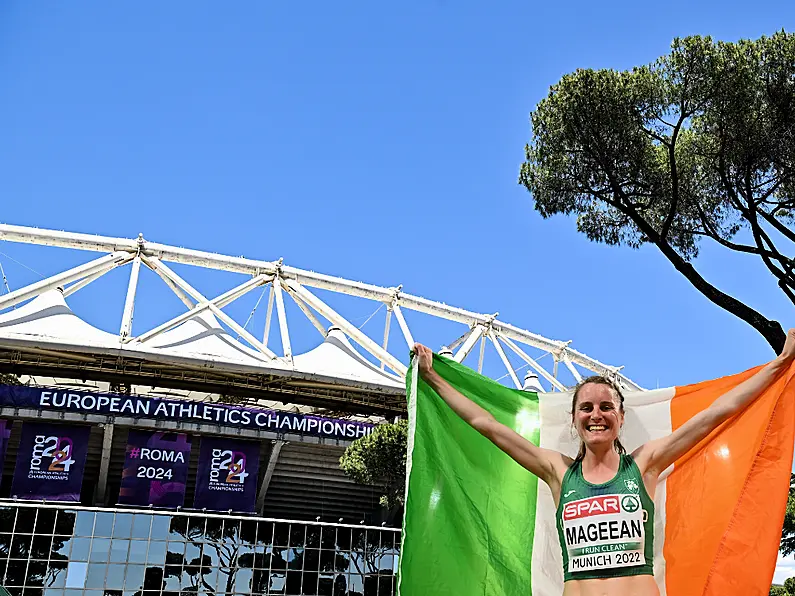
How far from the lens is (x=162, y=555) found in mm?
23062

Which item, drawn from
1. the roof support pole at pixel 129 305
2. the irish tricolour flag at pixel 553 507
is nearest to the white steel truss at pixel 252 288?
the roof support pole at pixel 129 305

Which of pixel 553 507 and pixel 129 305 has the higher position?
pixel 129 305

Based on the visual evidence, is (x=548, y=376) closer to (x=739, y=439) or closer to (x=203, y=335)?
(x=203, y=335)

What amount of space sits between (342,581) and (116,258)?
18.3 metres

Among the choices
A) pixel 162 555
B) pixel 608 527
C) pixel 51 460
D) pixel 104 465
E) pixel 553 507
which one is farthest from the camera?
pixel 104 465

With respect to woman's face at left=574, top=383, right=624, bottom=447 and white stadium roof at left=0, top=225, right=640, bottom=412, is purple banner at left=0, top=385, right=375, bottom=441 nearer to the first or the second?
white stadium roof at left=0, top=225, right=640, bottom=412

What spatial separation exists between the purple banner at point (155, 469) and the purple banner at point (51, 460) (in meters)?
1.81

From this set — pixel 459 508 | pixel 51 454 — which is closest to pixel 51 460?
pixel 51 454

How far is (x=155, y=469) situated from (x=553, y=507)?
101ft

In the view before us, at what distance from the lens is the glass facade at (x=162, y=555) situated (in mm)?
22453

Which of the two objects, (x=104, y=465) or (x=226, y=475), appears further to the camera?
(x=104, y=465)

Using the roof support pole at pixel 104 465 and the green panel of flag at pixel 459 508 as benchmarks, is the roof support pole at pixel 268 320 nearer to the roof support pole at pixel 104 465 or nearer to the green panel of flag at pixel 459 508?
the roof support pole at pixel 104 465

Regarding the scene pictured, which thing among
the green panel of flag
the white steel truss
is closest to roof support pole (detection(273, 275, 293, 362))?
the white steel truss

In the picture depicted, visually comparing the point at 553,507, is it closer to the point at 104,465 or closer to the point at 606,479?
the point at 606,479
